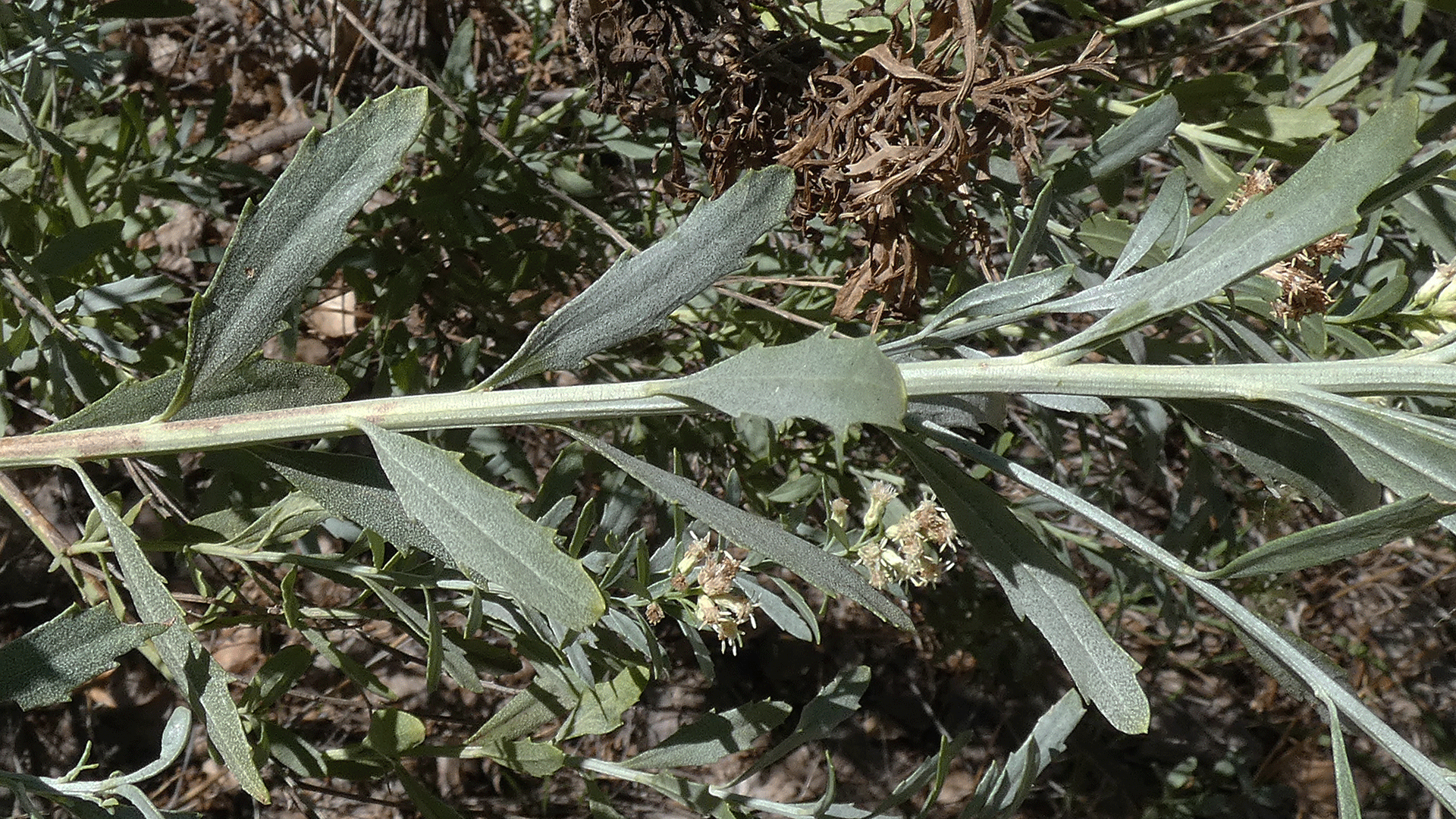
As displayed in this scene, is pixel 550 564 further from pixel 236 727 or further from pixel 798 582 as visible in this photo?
pixel 798 582

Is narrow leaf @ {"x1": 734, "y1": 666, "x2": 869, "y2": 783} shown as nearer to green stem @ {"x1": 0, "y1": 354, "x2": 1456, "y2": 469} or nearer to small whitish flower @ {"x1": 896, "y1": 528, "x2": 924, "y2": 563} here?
small whitish flower @ {"x1": 896, "y1": 528, "x2": 924, "y2": 563}

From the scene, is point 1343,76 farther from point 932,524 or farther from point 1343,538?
point 1343,538

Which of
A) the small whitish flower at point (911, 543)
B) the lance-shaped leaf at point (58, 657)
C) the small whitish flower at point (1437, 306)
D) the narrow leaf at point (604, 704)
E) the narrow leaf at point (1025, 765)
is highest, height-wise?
the small whitish flower at point (1437, 306)

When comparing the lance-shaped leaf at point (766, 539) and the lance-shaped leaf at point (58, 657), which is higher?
the lance-shaped leaf at point (766, 539)

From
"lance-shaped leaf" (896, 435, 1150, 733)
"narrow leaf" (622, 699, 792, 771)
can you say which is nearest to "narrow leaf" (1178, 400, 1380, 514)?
"lance-shaped leaf" (896, 435, 1150, 733)

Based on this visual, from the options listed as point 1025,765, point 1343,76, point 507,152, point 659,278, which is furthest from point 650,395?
point 1343,76

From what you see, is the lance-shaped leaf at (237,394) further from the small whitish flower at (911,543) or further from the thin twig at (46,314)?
the small whitish flower at (911,543)

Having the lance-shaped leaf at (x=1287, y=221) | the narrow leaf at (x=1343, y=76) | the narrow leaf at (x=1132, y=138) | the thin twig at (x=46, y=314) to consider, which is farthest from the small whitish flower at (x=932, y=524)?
the thin twig at (x=46, y=314)
